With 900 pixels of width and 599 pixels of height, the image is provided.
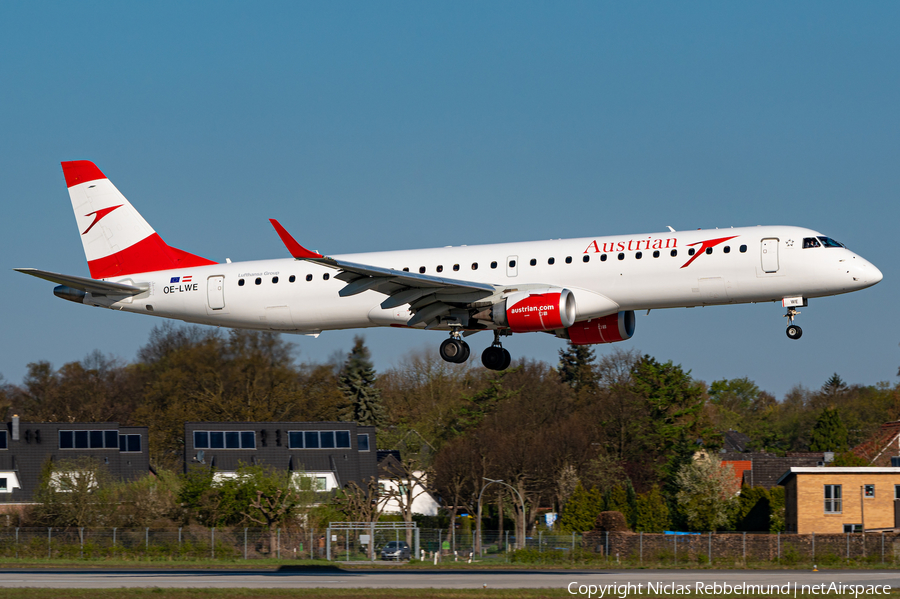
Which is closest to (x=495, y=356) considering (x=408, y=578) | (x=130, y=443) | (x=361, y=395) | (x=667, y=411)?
(x=408, y=578)

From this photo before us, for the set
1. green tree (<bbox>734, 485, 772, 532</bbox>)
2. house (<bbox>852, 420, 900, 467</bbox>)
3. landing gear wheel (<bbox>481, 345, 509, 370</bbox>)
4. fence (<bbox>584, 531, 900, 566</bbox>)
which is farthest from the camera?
house (<bbox>852, 420, 900, 467</bbox>)

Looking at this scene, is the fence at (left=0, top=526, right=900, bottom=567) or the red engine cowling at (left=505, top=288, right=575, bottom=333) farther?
the fence at (left=0, top=526, right=900, bottom=567)

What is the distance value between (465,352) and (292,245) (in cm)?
824

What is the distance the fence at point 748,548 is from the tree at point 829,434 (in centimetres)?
6118

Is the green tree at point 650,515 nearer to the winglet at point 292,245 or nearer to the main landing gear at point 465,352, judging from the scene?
the main landing gear at point 465,352

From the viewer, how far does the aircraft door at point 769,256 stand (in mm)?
37062

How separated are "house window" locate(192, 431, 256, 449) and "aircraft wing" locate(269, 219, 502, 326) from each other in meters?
44.6

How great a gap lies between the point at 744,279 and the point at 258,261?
1860 cm

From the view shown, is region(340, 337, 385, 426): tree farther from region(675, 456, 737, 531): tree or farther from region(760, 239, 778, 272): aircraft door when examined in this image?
region(760, 239, 778, 272): aircraft door

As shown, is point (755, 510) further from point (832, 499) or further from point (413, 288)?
point (413, 288)

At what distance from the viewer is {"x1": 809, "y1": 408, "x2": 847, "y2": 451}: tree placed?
11594cm

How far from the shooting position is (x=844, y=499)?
220 feet

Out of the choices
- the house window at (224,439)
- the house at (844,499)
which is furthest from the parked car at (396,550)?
the house window at (224,439)

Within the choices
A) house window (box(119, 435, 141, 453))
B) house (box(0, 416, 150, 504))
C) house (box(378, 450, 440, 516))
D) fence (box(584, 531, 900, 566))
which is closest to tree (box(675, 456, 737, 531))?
fence (box(584, 531, 900, 566))
